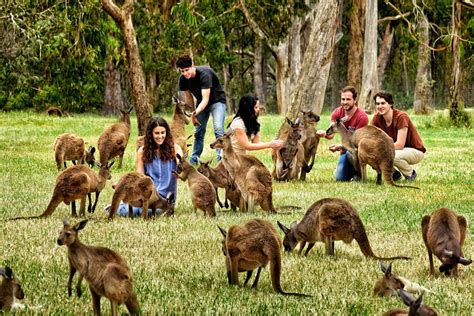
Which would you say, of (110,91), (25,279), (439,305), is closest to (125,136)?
(25,279)

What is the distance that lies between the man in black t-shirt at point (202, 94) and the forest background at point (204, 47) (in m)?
2.17

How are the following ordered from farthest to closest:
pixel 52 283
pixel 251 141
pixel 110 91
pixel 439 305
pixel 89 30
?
pixel 110 91 < pixel 89 30 < pixel 251 141 < pixel 52 283 < pixel 439 305

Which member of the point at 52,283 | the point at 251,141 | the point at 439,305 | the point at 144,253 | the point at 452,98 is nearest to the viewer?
the point at 439,305

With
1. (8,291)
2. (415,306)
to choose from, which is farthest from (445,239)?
(8,291)

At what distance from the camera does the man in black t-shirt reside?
1509cm

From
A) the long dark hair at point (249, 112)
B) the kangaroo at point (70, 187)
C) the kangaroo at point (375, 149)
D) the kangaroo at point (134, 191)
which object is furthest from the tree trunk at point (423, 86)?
the kangaroo at point (70, 187)

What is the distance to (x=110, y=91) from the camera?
3741 cm

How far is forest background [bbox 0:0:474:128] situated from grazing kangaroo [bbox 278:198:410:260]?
30.9 feet

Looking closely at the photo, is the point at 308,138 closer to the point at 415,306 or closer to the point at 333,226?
the point at 333,226

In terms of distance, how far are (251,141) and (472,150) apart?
353 inches

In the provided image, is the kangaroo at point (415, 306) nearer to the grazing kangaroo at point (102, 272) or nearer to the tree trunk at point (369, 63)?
the grazing kangaroo at point (102, 272)

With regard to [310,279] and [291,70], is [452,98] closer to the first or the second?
[291,70]

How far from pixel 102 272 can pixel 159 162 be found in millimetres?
5088

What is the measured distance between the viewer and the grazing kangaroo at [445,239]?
661cm
